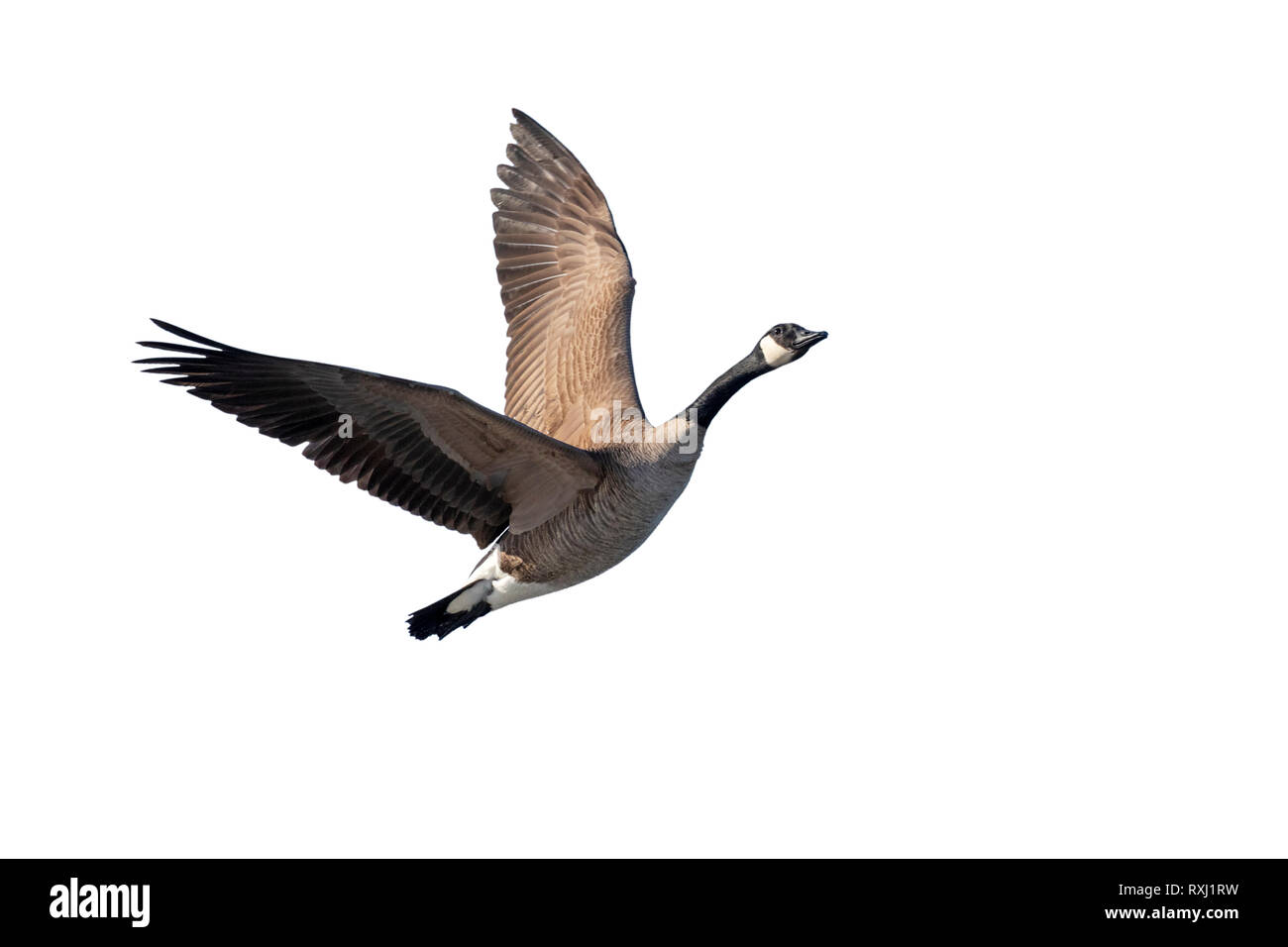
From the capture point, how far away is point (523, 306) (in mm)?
12031

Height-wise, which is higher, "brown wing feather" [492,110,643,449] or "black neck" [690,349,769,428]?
"brown wing feather" [492,110,643,449]

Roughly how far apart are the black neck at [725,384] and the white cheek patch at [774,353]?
1.7 inches

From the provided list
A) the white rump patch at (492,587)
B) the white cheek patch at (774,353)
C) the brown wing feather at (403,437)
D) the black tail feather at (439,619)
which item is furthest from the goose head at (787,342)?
the black tail feather at (439,619)

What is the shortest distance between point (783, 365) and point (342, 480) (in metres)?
2.87

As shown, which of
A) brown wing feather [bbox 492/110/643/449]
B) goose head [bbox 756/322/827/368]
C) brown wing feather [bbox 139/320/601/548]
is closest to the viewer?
brown wing feather [bbox 139/320/601/548]

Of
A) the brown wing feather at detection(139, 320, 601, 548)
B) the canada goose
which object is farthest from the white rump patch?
the brown wing feather at detection(139, 320, 601, 548)

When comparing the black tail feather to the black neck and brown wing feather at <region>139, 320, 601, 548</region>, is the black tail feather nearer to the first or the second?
brown wing feather at <region>139, 320, 601, 548</region>

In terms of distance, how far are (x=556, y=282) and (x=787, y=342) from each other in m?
2.41

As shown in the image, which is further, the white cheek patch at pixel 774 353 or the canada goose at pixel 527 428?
the white cheek patch at pixel 774 353

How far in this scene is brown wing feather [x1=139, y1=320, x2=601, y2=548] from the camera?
9516mm

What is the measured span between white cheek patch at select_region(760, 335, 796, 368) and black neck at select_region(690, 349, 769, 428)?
43 millimetres

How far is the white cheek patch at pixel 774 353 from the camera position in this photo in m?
10.3

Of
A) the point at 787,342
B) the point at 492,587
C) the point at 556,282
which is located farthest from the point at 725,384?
the point at 556,282

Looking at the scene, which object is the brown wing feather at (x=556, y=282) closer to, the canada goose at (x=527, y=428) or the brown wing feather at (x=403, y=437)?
the canada goose at (x=527, y=428)
